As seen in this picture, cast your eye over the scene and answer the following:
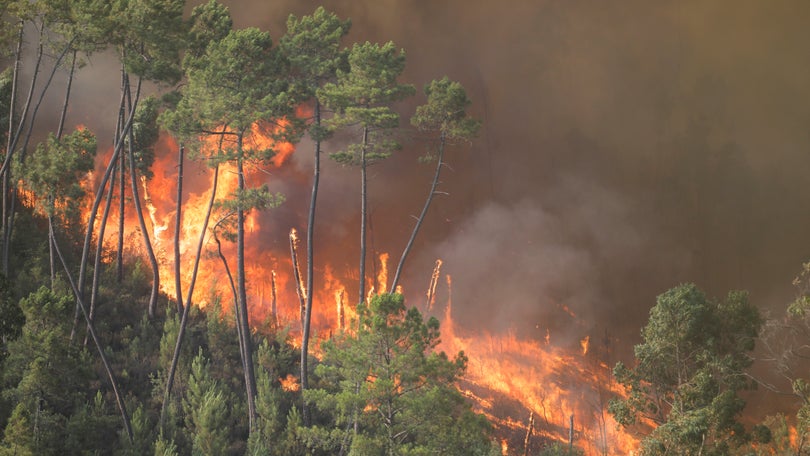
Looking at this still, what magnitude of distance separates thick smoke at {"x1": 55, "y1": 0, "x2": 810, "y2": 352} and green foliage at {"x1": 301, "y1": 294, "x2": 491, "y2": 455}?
107 feet

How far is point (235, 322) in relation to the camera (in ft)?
126

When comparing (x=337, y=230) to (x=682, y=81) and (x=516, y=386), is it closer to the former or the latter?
(x=516, y=386)

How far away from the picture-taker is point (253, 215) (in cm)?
5822

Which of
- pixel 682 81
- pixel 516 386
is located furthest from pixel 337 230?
pixel 682 81

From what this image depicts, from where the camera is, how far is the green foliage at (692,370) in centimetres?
2575

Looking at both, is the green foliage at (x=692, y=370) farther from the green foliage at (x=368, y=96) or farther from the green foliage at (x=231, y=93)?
the green foliage at (x=231, y=93)

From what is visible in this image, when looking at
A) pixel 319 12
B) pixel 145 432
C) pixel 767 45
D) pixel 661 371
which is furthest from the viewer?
pixel 767 45

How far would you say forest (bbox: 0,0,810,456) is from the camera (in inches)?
995

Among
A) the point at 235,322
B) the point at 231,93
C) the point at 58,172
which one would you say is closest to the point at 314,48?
the point at 231,93

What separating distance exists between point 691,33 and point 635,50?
504 centimetres

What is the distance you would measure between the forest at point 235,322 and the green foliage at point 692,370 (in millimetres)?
78

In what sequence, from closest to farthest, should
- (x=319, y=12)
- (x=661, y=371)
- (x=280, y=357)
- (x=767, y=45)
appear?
(x=661, y=371), (x=319, y=12), (x=280, y=357), (x=767, y=45)

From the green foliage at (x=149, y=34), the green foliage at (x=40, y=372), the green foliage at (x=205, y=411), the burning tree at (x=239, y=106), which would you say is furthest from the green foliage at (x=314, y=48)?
the green foliage at (x=40, y=372)

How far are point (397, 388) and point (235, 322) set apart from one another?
50.2 feet
